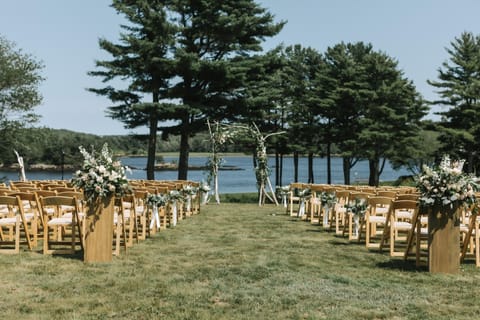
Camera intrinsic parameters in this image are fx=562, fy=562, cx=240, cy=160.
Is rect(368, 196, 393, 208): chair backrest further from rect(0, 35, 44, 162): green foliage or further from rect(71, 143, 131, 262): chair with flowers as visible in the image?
rect(0, 35, 44, 162): green foliage

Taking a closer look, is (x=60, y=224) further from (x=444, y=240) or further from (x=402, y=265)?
(x=444, y=240)

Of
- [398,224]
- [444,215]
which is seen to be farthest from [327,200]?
[444,215]

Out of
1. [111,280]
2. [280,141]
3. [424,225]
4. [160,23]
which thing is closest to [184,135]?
[160,23]

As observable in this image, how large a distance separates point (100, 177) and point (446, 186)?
455cm

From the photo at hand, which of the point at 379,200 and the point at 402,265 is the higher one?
the point at 379,200

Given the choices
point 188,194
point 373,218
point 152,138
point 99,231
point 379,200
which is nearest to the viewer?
point 99,231

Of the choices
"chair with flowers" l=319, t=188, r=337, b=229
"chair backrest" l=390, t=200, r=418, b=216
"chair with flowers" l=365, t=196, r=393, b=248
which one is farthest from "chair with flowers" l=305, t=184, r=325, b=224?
"chair backrest" l=390, t=200, r=418, b=216

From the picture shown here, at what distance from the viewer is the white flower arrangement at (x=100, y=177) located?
25.3ft

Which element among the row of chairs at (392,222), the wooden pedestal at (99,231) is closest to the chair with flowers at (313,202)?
the row of chairs at (392,222)

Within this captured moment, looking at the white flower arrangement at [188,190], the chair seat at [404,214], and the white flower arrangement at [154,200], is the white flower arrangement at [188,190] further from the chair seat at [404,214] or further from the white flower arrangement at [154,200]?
the chair seat at [404,214]

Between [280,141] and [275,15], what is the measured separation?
39.2 ft

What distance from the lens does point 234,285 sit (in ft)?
20.6

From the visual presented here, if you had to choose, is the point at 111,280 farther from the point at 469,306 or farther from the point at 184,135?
the point at 184,135

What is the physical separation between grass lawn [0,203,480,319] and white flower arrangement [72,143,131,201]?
3.22 feet
